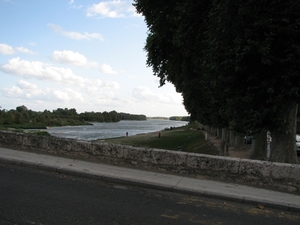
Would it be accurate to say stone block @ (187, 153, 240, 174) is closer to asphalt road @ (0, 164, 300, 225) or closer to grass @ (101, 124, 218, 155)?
asphalt road @ (0, 164, 300, 225)

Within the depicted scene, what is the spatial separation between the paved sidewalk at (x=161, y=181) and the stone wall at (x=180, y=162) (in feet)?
0.95

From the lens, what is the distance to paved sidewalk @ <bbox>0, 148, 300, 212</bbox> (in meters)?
5.59

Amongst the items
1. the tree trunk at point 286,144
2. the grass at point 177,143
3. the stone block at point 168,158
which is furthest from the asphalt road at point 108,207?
the grass at point 177,143

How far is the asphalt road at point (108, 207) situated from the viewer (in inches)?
163

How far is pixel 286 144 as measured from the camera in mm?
8867

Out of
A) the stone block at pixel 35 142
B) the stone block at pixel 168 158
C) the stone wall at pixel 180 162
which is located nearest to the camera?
the stone wall at pixel 180 162

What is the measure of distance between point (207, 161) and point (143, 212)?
3.05 m

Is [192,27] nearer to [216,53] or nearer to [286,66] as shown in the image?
[216,53]

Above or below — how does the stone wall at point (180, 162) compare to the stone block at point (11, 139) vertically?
below

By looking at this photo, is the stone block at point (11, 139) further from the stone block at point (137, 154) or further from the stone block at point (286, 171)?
the stone block at point (286, 171)

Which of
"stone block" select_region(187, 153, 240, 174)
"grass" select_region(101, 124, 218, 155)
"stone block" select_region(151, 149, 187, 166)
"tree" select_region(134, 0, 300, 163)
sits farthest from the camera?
"grass" select_region(101, 124, 218, 155)

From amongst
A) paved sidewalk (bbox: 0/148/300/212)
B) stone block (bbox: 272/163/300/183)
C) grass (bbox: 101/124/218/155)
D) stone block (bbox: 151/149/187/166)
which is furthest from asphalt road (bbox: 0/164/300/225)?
grass (bbox: 101/124/218/155)

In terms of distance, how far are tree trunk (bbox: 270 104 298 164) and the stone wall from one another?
2645 mm

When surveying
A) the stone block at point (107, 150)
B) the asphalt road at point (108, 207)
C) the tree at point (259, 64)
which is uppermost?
the tree at point (259, 64)
